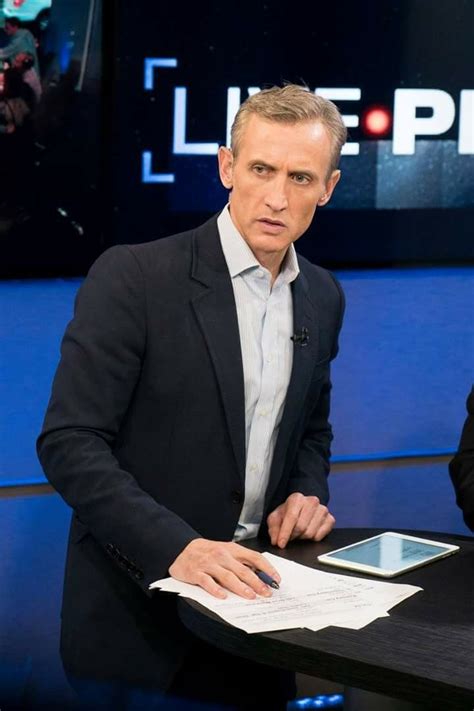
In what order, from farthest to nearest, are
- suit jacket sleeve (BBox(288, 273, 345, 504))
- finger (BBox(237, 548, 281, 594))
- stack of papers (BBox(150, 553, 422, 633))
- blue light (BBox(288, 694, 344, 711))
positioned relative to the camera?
blue light (BBox(288, 694, 344, 711)) → suit jacket sleeve (BBox(288, 273, 345, 504)) → finger (BBox(237, 548, 281, 594)) → stack of papers (BBox(150, 553, 422, 633))

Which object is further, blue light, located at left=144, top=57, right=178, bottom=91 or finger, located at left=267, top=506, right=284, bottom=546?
blue light, located at left=144, top=57, right=178, bottom=91

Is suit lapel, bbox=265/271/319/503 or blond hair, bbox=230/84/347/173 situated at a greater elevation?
blond hair, bbox=230/84/347/173

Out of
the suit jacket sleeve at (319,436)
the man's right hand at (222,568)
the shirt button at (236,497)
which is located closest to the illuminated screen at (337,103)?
the suit jacket sleeve at (319,436)

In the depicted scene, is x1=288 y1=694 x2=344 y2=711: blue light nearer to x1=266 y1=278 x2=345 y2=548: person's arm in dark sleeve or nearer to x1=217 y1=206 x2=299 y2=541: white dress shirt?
x1=266 y1=278 x2=345 y2=548: person's arm in dark sleeve

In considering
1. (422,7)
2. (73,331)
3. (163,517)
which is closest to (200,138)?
(422,7)

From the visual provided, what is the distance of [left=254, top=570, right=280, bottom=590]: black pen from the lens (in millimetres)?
2307

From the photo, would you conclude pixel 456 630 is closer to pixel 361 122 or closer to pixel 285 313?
pixel 285 313

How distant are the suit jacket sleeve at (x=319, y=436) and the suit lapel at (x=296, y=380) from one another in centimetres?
7

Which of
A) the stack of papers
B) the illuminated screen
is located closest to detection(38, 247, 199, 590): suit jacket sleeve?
the stack of papers

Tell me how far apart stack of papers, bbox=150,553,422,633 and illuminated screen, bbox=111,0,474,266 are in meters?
1.60

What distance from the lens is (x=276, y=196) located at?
8.53ft

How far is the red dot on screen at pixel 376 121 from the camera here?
407 centimetres

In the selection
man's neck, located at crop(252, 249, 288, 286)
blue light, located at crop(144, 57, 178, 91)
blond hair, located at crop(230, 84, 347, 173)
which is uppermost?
blue light, located at crop(144, 57, 178, 91)

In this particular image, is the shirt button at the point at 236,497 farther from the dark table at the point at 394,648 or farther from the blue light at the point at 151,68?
the blue light at the point at 151,68
